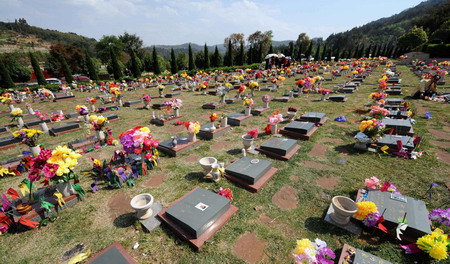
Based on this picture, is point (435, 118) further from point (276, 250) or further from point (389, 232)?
point (276, 250)

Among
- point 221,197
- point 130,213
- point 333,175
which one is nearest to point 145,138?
point 130,213

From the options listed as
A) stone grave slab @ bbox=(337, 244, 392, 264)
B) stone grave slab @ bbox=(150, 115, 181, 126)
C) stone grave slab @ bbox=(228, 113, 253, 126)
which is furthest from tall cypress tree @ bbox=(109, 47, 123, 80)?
stone grave slab @ bbox=(337, 244, 392, 264)

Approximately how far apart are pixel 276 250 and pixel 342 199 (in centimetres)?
201

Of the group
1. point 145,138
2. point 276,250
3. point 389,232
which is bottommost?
point 276,250

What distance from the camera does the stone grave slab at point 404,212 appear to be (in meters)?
3.81

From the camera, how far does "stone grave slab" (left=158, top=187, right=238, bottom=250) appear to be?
407cm

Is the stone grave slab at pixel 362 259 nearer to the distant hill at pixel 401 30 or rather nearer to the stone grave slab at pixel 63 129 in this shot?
the stone grave slab at pixel 63 129

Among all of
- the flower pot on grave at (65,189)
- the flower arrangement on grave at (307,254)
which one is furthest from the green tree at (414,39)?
the flower pot on grave at (65,189)

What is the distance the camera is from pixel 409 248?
3652mm

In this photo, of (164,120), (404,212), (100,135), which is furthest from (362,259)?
(164,120)

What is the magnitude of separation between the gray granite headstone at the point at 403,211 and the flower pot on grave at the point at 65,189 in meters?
7.62

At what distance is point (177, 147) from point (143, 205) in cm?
341

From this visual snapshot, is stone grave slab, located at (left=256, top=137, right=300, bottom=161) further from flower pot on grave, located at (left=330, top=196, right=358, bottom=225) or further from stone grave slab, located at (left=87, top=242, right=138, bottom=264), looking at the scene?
stone grave slab, located at (left=87, top=242, right=138, bottom=264)

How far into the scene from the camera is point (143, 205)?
4.70 metres
